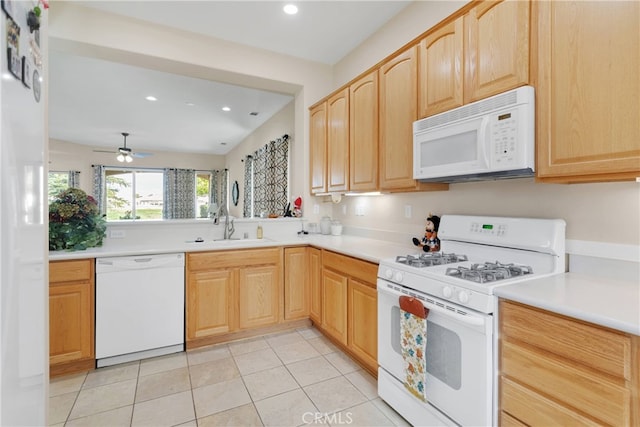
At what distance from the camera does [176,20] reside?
2740 millimetres

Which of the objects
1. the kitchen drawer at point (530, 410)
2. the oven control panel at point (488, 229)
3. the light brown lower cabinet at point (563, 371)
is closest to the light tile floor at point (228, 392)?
the kitchen drawer at point (530, 410)

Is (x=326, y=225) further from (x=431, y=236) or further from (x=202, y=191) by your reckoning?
(x=202, y=191)

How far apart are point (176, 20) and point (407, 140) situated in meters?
2.30

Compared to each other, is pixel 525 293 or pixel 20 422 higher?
pixel 525 293

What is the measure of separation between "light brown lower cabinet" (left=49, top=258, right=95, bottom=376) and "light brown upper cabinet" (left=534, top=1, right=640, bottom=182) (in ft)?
9.59

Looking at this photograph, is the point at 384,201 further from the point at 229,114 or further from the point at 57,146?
the point at 57,146

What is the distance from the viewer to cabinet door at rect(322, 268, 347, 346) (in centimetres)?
244

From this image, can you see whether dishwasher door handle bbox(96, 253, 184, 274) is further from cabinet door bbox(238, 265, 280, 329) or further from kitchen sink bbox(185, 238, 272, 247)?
cabinet door bbox(238, 265, 280, 329)

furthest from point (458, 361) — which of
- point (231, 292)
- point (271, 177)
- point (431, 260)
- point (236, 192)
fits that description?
point (236, 192)

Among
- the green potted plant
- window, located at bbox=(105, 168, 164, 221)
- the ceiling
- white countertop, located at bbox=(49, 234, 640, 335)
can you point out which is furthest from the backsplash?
window, located at bbox=(105, 168, 164, 221)

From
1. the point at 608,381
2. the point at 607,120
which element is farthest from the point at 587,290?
the point at 607,120

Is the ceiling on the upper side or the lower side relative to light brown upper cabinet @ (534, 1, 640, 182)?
upper

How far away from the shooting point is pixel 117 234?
2.70m

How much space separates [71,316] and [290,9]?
2890 millimetres
